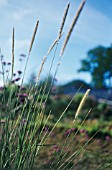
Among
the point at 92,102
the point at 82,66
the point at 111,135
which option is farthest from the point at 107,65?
the point at 111,135

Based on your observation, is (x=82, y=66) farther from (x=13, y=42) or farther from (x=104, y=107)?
(x=13, y=42)

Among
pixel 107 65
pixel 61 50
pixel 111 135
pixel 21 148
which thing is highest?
pixel 107 65

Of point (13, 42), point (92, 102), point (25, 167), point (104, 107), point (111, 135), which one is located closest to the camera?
point (25, 167)

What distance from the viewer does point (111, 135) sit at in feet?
20.5

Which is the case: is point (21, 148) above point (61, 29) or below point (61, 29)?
below

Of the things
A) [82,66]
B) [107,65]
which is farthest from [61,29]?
[82,66]

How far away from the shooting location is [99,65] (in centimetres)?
4144

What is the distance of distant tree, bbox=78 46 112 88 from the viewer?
40.2 m

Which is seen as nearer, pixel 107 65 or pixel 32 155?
→ pixel 32 155

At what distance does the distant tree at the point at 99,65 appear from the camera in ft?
132

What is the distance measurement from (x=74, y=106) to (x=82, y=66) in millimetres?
31183

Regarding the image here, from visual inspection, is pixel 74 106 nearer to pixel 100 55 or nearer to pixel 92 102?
pixel 92 102

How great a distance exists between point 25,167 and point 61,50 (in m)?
0.77

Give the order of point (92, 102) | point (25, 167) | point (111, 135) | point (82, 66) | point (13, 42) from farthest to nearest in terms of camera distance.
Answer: point (82, 66)
point (92, 102)
point (111, 135)
point (13, 42)
point (25, 167)
